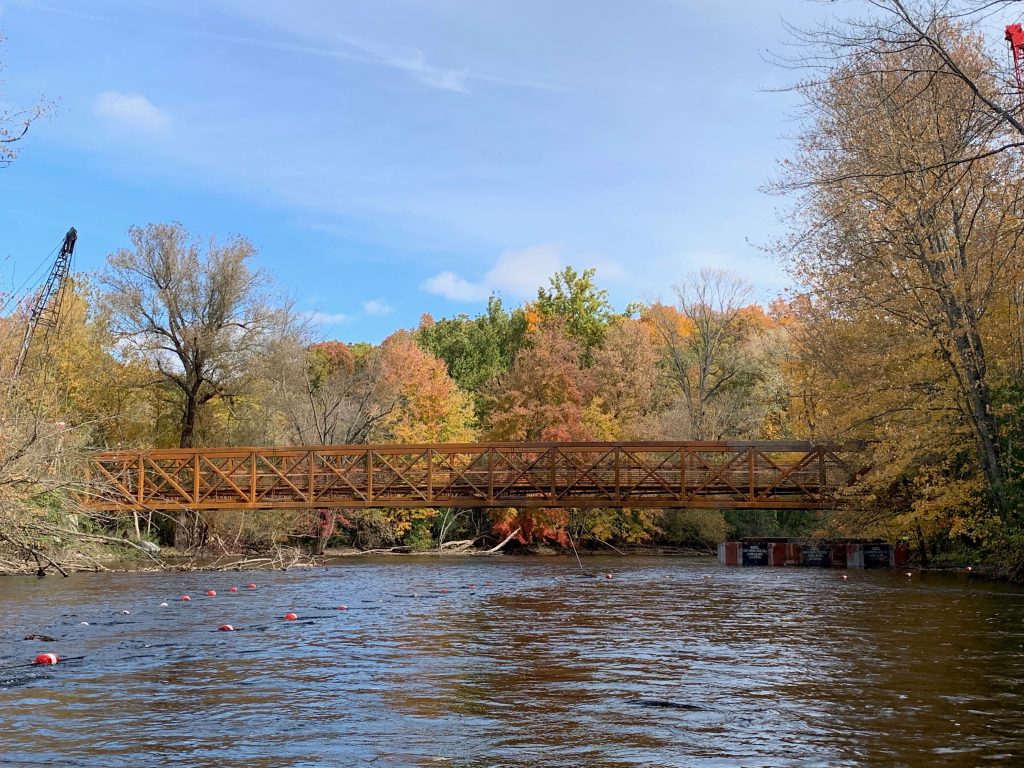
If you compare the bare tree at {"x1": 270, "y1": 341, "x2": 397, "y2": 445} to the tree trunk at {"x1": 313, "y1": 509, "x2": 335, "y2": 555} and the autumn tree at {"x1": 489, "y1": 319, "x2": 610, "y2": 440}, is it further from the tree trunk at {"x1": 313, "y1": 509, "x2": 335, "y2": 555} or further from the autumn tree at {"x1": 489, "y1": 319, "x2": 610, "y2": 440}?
the autumn tree at {"x1": 489, "y1": 319, "x2": 610, "y2": 440}

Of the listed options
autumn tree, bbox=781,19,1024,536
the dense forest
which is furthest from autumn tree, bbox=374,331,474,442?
autumn tree, bbox=781,19,1024,536

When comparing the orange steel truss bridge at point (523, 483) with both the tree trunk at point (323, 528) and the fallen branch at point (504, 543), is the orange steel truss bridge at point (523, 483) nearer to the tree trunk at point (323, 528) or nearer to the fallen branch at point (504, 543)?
the tree trunk at point (323, 528)

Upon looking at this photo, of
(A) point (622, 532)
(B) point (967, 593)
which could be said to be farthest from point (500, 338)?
(B) point (967, 593)

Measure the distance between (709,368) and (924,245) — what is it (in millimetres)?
33880

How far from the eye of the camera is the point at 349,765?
6875 millimetres

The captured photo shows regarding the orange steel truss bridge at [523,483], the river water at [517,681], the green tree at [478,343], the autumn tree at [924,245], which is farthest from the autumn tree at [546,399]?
the river water at [517,681]

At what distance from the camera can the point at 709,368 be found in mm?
57156

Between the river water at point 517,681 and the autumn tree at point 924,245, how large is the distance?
16.8 feet

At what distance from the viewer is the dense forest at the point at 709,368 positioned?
1939 cm

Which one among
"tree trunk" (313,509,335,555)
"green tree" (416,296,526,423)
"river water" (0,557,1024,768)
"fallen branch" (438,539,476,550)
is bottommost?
"river water" (0,557,1024,768)

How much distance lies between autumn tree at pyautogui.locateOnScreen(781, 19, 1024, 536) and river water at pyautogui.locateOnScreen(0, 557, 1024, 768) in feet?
16.8

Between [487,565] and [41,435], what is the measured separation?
73.4ft

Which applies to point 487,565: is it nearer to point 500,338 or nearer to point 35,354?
point 35,354

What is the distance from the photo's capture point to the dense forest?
763 inches
